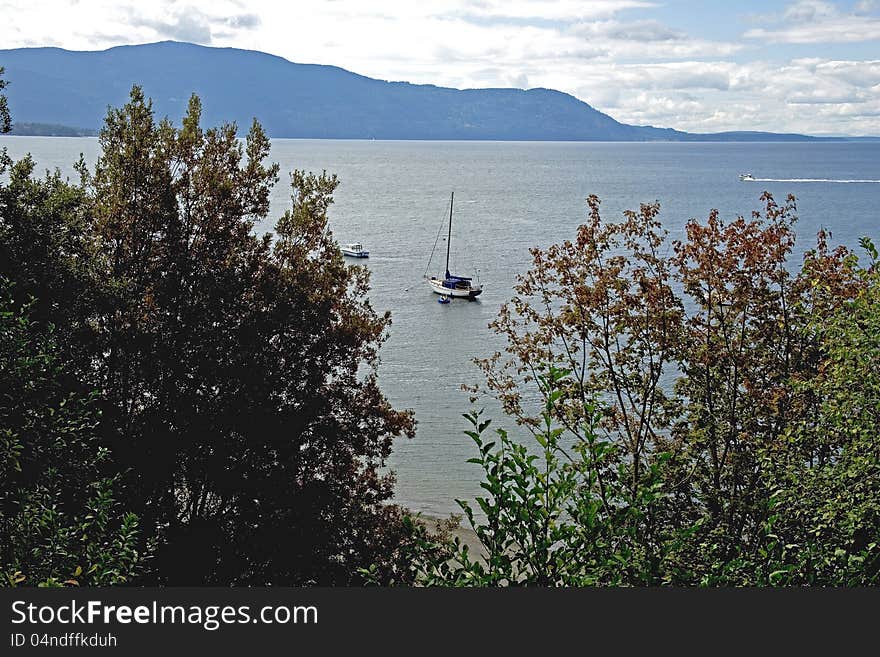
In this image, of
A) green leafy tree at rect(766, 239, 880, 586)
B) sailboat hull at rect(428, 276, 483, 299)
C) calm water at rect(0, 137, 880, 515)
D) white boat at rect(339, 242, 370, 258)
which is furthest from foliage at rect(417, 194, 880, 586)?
white boat at rect(339, 242, 370, 258)

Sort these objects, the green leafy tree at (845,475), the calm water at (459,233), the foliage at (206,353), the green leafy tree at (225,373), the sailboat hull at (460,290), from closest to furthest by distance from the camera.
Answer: the green leafy tree at (845,475) → the foliage at (206,353) → the green leafy tree at (225,373) → the calm water at (459,233) → the sailboat hull at (460,290)

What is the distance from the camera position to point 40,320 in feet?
51.9

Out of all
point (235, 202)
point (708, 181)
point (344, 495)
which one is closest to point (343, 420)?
point (344, 495)

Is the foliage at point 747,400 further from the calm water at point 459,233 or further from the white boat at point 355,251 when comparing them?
the white boat at point 355,251

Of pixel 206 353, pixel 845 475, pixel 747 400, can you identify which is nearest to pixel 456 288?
pixel 206 353

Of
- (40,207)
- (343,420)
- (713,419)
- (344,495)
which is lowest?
(344,495)

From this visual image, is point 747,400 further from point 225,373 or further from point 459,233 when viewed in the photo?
point 459,233

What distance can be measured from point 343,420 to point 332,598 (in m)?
13.1

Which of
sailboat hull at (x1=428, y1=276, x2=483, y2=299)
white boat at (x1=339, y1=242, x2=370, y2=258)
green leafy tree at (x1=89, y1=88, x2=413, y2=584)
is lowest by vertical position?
sailboat hull at (x1=428, y1=276, x2=483, y2=299)

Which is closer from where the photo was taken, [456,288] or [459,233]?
[456,288]

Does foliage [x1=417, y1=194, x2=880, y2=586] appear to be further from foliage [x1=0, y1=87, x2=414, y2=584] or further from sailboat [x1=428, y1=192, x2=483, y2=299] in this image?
sailboat [x1=428, y1=192, x2=483, y2=299]

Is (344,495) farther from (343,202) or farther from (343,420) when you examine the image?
(343,202)

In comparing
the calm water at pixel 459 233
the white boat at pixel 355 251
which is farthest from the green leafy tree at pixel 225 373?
the white boat at pixel 355 251

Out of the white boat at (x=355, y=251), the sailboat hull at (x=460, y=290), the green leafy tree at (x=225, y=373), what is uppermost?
the green leafy tree at (x=225, y=373)
